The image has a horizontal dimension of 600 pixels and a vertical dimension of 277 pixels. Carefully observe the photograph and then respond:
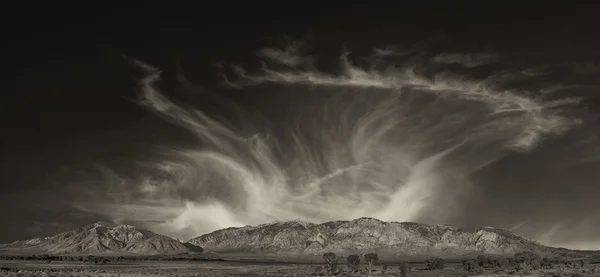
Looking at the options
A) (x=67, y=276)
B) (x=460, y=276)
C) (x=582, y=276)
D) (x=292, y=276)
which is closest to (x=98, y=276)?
(x=67, y=276)

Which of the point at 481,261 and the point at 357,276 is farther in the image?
the point at 481,261

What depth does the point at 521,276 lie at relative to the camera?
109188mm

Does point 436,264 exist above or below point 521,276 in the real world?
above

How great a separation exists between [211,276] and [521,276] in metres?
66.7

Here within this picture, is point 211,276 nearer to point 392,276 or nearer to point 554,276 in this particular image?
point 392,276

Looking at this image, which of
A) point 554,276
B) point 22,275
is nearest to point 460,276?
point 554,276

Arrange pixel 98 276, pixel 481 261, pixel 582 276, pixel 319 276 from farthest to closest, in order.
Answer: pixel 481 261 < pixel 319 276 < pixel 98 276 < pixel 582 276

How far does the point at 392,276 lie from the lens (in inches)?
5231

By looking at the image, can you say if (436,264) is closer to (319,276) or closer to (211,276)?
(319,276)

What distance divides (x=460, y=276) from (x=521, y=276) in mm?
14183

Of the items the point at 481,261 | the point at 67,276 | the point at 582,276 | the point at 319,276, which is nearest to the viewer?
the point at 582,276

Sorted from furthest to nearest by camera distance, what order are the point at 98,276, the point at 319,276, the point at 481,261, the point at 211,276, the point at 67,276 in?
1. the point at 481,261
2. the point at 319,276
3. the point at 211,276
4. the point at 98,276
5. the point at 67,276

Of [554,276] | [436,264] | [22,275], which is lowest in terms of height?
[22,275]

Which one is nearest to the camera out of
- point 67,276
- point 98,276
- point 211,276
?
point 67,276
